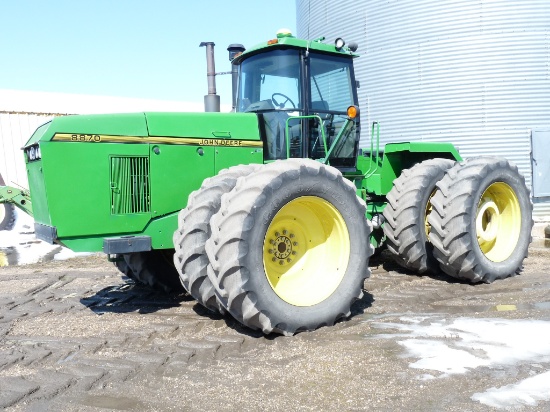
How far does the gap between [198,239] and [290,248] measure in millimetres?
859

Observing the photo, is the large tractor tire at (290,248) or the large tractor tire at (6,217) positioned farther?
the large tractor tire at (6,217)

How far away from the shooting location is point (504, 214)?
265 inches

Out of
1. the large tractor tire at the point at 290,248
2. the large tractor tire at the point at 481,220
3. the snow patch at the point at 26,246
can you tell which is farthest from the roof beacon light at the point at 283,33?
the snow patch at the point at 26,246

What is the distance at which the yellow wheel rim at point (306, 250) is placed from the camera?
4605 mm

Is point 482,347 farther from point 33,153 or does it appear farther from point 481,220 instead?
point 33,153

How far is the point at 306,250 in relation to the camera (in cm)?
486

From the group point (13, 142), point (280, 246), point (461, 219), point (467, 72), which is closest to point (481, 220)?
point (461, 219)

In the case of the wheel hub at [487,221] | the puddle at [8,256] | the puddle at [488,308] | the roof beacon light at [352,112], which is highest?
the roof beacon light at [352,112]

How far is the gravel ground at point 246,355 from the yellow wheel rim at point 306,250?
409 mm

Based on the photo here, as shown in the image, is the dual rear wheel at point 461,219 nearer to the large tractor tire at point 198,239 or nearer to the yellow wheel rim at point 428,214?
the yellow wheel rim at point 428,214

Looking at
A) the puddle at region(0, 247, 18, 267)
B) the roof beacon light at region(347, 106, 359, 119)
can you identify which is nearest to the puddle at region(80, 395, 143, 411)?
the roof beacon light at region(347, 106, 359, 119)

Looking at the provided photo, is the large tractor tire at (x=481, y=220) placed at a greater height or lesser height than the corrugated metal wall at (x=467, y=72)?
lesser

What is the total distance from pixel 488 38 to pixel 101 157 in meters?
10.2

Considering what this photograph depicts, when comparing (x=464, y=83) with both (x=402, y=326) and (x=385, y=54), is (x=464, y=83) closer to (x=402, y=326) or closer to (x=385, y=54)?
(x=385, y=54)
